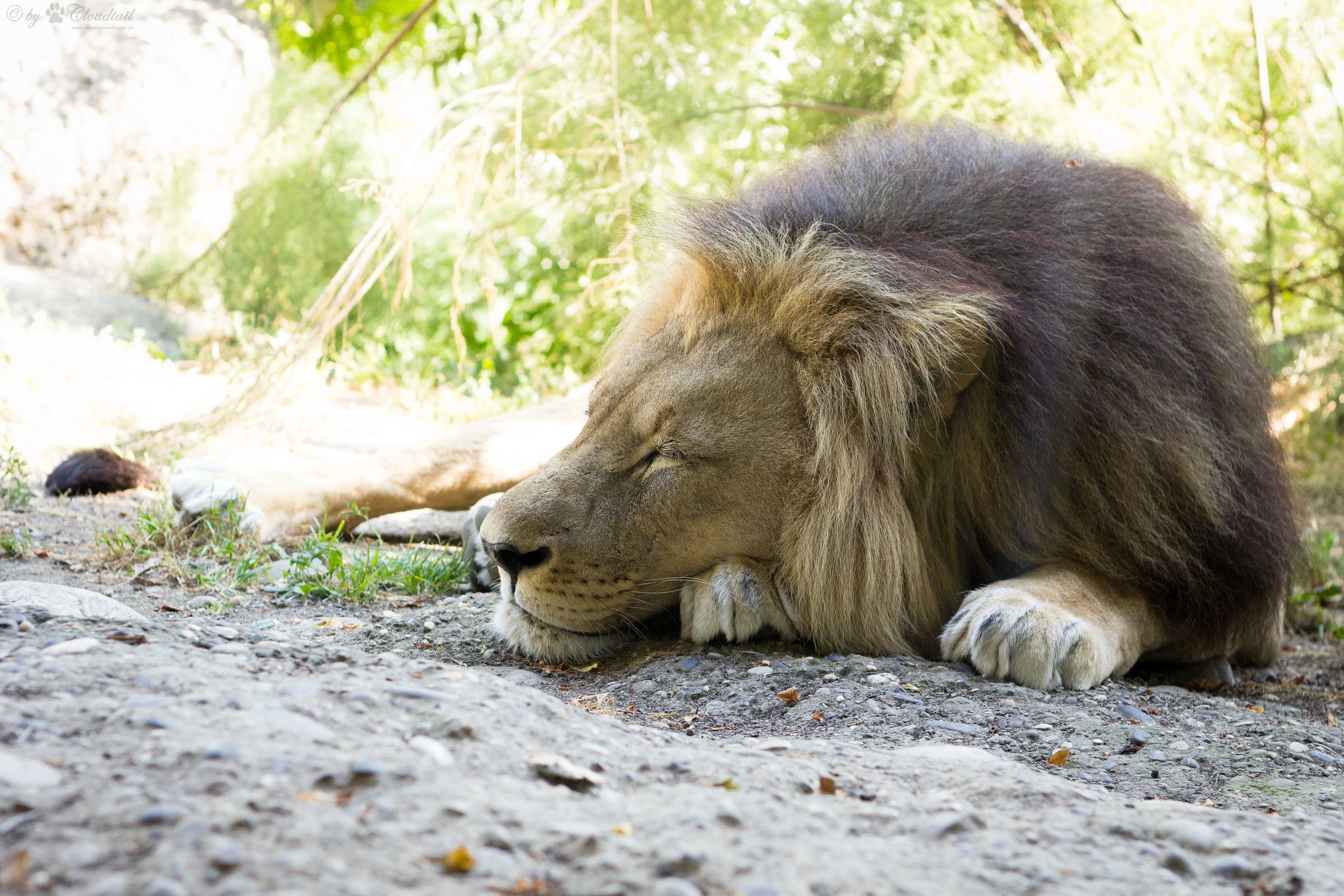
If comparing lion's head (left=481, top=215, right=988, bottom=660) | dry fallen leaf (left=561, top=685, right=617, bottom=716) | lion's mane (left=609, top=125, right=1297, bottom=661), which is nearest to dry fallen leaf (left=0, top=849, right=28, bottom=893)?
dry fallen leaf (left=561, top=685, right=617, bottom=716)

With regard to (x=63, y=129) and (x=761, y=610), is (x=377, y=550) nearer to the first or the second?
(x=761, y=610)

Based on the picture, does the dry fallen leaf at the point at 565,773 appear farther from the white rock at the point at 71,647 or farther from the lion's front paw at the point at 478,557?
the lion's front paw at the point at 478,557

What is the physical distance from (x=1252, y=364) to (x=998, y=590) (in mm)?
1017

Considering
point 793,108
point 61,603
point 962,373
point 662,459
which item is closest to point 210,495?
point 61,603

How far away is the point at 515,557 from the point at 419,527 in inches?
68.7

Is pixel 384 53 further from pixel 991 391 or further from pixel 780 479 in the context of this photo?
pixel 991 391

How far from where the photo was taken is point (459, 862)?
1.08 metres

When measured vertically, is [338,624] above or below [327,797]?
below

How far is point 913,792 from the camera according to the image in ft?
5.05

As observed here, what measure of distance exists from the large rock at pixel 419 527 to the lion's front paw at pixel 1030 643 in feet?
6.38

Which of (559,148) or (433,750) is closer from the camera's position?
(433,750)

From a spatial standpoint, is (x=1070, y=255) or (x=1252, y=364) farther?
(x=1252, y=364)

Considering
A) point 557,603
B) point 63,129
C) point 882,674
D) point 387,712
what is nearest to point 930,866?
point 387,712

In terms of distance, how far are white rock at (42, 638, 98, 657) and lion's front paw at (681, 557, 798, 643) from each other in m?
1.23
